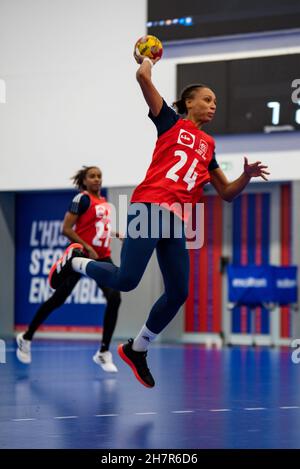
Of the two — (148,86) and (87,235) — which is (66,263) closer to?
(148,86)

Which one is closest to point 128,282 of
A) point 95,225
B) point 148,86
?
point 148,86

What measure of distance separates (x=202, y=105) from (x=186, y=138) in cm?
29

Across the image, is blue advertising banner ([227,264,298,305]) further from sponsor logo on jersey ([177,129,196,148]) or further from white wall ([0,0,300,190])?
sponsor logo on jersey ([177,129,196,148])

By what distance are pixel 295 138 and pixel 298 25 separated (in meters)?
1.56

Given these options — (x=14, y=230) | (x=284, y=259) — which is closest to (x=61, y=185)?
(x=14, y=230)

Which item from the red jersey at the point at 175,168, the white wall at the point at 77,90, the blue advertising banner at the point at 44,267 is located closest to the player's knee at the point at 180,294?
the red jersey at the point at 175,168

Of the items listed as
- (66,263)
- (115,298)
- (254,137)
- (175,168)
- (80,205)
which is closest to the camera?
(175,168)

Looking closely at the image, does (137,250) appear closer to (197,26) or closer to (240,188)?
(240,188)

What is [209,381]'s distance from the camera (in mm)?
6523

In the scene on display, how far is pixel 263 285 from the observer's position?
441 inches

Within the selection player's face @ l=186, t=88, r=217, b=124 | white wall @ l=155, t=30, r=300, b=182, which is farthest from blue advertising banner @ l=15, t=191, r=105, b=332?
player's face @ l=186, t=88, r=217, b=124

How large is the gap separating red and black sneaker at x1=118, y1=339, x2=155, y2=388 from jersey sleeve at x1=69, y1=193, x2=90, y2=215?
8.32 ft

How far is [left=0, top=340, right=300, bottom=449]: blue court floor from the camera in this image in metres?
3.70
